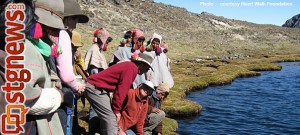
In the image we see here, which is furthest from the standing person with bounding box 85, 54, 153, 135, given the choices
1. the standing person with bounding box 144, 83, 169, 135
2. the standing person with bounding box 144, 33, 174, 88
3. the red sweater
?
the standing person with bounding box 144, 33, 174, 88

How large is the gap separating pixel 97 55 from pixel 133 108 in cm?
294

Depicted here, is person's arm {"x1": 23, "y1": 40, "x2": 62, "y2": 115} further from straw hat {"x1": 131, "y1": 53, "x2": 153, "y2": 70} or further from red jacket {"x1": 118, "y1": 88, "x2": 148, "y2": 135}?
red jacket {"x1": 118, "y1": 88, "x2": 148, "y2": 135}

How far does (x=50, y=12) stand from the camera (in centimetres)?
465

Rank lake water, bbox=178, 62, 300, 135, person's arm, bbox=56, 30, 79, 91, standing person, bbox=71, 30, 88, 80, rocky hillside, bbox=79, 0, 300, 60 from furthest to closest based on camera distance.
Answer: rocky hillside, bbox=79, 0, 300, 60 < lake water, bbox=178, 62, 300, 135 < standing person, bbox=71, 30, 88, 80 < person's arm, bbox=56, 30, 79, 91

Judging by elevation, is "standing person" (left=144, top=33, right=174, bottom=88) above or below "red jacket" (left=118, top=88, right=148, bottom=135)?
above

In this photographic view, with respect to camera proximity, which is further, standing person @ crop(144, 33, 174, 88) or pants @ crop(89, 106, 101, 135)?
standing person @ crop(144, 33, 174, 88)

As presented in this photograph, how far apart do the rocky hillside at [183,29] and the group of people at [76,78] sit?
184ft

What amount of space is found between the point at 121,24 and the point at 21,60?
83470 millimetres

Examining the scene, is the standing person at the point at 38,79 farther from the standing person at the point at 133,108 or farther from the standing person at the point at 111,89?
the standing person at the point at 133,108

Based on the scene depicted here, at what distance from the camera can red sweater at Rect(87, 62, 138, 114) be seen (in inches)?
294

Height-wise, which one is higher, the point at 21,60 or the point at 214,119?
the point at 21,60

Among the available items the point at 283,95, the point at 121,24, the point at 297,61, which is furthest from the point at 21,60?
the point at 121,24

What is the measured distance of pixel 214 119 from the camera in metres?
19.8

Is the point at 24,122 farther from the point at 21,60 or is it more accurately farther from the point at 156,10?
the point at 156,10
